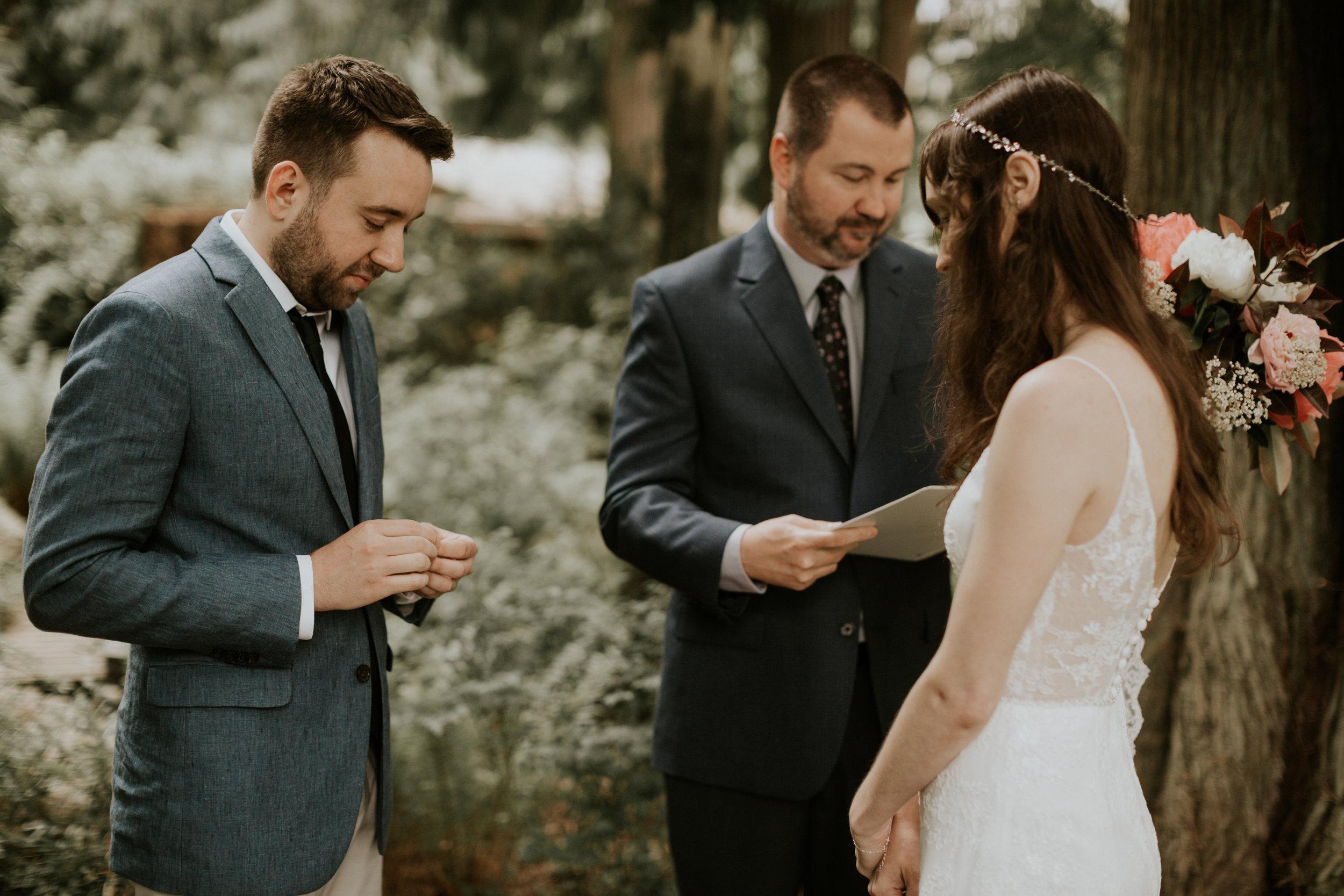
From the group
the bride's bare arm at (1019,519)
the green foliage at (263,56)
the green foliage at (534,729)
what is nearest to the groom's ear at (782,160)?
the bride's bare arm at (1019,519)

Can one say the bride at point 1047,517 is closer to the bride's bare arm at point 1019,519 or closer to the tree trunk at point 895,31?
the bride's bare arm at point 1019,519

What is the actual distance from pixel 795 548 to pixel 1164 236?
3.07 feet

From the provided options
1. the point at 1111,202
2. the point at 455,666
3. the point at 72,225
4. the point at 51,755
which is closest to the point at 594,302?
the point at 72,225

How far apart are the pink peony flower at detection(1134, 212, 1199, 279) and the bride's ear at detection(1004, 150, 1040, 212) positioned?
423 millimetres

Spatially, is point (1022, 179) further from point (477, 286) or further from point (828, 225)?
point (477, 286)

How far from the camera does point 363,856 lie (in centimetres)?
206

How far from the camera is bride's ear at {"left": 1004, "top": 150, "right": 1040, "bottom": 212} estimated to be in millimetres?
1538

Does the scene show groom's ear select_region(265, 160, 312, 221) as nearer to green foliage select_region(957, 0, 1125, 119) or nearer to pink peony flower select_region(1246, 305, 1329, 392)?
pink peony flower select_region(1246, 305, 1329, 392)

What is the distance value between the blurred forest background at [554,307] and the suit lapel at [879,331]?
96cm

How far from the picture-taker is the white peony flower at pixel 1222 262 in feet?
6.00

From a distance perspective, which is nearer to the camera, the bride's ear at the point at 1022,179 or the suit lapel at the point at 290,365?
the bride's ear at the point at 1022,179

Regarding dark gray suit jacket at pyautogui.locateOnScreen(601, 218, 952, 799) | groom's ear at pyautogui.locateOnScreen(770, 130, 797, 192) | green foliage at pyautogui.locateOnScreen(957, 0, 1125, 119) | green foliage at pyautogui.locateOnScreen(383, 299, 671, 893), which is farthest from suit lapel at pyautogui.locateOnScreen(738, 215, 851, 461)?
green foliage at pyautogui.locateOnScreen(957, 0, 1125, 119)

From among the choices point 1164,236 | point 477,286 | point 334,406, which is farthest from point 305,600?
point 477,286

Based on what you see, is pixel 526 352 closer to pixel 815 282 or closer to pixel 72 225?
pixel 72 225
